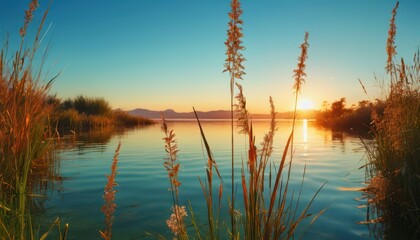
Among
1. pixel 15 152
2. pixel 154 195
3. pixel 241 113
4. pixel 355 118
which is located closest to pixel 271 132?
pixel 241 113

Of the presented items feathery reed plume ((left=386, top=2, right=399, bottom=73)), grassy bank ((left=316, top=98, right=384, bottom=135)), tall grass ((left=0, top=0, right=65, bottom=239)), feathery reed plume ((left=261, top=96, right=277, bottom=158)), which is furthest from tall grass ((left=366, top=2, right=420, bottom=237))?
grassy bank ((left=316, top=98, right=384, bottom=135))

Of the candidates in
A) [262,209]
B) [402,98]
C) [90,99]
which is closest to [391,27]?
[402,98]

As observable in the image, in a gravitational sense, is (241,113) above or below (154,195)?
above

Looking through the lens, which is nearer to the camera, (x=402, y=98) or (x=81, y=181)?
(x=402, y=98)

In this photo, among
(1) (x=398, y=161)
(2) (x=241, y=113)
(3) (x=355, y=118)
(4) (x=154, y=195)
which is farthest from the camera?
(3) (x=355, y=118)

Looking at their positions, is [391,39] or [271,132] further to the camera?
[391,39]

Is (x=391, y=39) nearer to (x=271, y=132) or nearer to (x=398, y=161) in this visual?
(x=398, y=161)

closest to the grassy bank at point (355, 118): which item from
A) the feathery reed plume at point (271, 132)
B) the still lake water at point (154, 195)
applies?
the still lake water at point (154, 195)

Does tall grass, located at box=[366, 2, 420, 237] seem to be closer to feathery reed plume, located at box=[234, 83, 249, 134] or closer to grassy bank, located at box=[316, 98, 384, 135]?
feathery reed plume, located at box=[234, 83, 249, 134]

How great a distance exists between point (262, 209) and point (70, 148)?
12852mm

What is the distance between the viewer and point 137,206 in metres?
5.45

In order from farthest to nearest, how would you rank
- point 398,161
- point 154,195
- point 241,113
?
point 154,195 → point 398,161 → point 241,113

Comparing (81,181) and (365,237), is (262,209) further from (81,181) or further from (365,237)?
(81,181)

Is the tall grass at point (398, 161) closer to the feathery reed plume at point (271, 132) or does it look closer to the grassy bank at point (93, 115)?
the feathery reed plume at point (271, 132)
